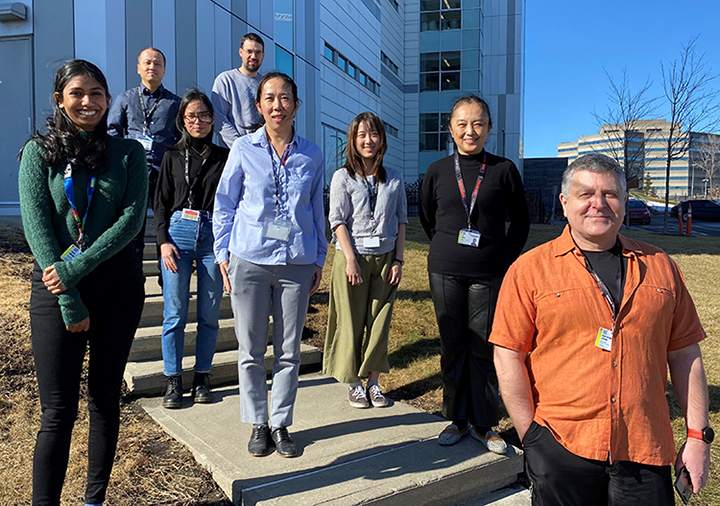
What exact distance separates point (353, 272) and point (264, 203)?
40.6 inches

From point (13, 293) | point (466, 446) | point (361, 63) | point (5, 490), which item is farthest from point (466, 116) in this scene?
point (361, 63)

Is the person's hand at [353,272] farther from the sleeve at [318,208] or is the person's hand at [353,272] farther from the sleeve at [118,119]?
the sleeve at [118,119]

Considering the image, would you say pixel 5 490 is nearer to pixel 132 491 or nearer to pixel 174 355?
pixel 132 491

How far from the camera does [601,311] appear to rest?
1.89 metres

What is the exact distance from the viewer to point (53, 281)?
2.27 meters

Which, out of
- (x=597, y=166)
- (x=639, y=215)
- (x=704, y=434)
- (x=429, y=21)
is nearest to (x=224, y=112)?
(x=597, y=166)

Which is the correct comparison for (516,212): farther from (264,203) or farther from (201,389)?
(201,389)

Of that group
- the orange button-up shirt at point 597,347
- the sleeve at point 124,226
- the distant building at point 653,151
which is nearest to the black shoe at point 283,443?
the sleeve at point 124,226

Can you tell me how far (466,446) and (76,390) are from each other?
2.29 m

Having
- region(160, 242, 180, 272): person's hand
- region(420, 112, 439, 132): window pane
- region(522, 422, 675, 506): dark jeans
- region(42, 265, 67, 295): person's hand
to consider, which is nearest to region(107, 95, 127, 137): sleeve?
region(160, 242, 180, 272): person's hand

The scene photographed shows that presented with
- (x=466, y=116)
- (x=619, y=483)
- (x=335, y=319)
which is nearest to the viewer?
(x=619, y=483)

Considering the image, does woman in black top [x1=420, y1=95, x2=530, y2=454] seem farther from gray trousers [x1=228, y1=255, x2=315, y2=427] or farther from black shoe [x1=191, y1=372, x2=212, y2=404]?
black shoe [x1=191, y1=372, x2=212, y2=404]

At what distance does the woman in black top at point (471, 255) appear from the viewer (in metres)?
3.35

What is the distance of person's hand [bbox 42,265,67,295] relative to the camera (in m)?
2.28
